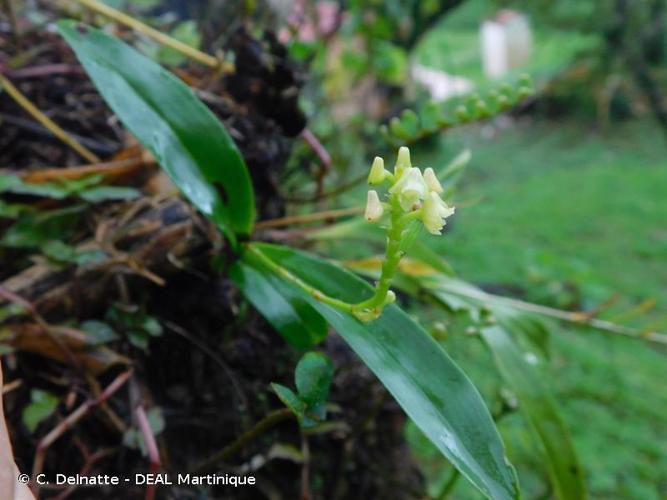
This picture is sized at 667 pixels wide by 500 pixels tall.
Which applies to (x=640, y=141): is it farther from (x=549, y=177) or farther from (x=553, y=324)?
(x=553, y=324)

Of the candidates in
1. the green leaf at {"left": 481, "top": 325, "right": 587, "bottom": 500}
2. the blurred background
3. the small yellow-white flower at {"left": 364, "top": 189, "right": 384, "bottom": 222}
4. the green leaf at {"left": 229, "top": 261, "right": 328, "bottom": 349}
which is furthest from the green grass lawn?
the small yellow-white flower at {"left": 364, "top": 189, "right": 384, "bottom": 222}

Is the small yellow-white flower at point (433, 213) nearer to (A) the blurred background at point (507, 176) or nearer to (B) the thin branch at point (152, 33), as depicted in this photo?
(A) the blurred background at point (507, 176)

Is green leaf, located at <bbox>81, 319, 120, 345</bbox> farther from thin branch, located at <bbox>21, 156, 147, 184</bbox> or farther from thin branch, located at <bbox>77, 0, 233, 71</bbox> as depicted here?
thin branch, located at <bbox>77, 0, 233, 71</bbox>

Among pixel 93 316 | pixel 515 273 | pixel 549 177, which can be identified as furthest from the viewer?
pixel 549 177

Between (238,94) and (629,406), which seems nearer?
(238,94)

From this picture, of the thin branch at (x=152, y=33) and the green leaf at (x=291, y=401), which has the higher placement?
the thin branch at (x=152, y=33)

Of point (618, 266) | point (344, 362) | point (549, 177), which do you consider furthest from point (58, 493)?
point (549, 177)

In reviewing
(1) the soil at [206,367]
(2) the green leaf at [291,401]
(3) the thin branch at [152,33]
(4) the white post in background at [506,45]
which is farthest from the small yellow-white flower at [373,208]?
(4) the white post in background at [506,45]
